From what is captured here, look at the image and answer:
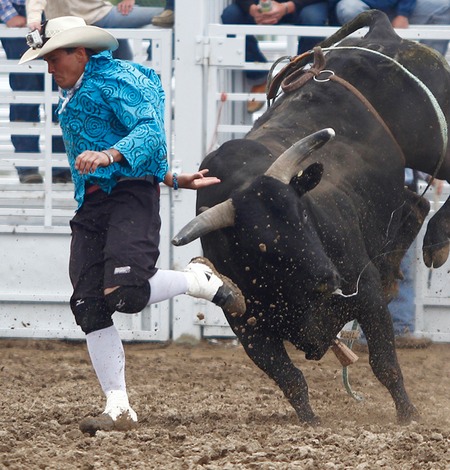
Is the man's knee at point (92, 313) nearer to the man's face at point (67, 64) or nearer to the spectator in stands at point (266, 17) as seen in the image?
the man's face at point (67, 64)

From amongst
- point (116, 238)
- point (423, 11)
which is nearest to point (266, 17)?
point (423, 11)

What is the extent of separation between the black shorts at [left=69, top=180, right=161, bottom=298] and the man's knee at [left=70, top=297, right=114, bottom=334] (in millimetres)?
30

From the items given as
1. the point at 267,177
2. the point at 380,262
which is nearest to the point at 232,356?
the point at 380,262

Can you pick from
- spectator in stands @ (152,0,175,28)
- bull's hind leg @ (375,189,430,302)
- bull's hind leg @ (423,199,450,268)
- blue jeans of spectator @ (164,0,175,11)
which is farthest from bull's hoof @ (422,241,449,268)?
blue jeans of spectator @ (164,0,175,11)

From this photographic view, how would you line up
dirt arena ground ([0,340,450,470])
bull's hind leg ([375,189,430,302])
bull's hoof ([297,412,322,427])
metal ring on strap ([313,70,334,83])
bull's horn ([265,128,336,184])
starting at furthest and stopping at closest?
bull's hind leg ([375,189,430,302]) → metal ring on strap ([313,70,334,83]) → bull's hoof ([297,412,322,427]) → bull's horn ([265,128,336,184]) → dirt arena ground ([0,340,450,470])

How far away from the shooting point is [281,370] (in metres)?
4.98

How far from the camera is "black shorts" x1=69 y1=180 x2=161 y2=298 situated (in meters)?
4.33

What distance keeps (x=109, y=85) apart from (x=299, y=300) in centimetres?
115

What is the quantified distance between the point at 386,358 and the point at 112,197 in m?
1.50

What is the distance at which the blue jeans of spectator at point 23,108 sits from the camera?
756 cm

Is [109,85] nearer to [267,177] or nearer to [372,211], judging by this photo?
[267,177]

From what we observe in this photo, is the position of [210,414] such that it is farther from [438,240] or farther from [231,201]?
[438,240]

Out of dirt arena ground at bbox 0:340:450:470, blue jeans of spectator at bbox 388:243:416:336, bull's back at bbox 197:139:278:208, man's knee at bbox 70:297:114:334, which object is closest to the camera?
dirt arena ground at bbox 0:340:450:470

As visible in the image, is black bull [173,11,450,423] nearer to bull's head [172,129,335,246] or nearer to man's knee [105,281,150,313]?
bull's head [172,129,335,246]
